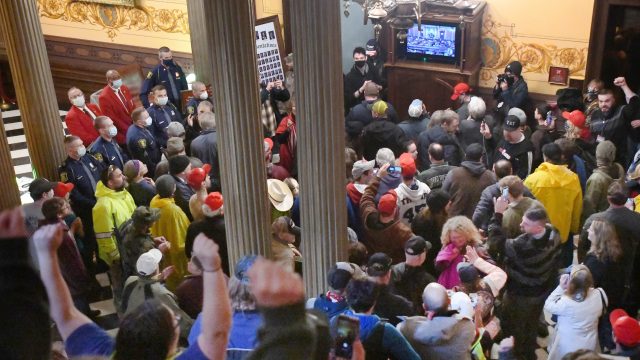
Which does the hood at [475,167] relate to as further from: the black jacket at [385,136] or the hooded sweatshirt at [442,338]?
the hooded sweatshirt at [442,338]

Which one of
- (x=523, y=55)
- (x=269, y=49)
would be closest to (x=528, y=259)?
(x=523, y=55)

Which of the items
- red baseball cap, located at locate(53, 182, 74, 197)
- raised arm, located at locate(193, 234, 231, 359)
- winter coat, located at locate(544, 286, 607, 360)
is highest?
raised arm, located at locate(193, 234, 231, 359)

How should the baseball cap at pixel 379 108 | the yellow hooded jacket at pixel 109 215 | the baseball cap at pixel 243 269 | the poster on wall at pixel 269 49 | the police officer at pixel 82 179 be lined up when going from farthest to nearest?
the poster on wall at pixel 269 49 → the baseball cap at pixel 379 108 → the police officer at pixel 82 179 → the yellow hooded jacket at pixel 109 215 → the baseball cap at pixel 243 269

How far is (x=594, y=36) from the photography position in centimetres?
908

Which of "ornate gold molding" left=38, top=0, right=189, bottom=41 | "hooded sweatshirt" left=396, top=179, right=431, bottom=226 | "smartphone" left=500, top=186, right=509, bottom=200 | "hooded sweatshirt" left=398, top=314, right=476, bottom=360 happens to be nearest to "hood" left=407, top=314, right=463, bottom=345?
"hooded sweatshirt" left=398, top=314, right=476, bottom=360

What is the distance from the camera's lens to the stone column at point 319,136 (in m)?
4.29

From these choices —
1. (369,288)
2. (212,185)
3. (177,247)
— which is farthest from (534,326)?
(212,185)

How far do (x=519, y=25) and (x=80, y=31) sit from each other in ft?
20.9

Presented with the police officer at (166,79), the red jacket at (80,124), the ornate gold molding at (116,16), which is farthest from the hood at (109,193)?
the ornate gold molding at (116,16)

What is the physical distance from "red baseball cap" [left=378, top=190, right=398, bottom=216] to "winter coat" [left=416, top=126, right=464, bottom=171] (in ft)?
5.84

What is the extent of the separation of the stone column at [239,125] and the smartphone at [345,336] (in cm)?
176

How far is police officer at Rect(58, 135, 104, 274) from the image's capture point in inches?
256

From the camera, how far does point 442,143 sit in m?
7.09

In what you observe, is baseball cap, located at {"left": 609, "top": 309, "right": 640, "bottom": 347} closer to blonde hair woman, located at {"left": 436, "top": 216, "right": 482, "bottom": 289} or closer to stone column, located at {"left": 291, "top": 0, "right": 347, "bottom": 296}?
blonde hair woman, located at {"left": 436, "top": 216, "right": 482, "bottom": 289}
